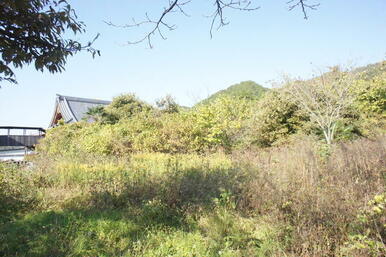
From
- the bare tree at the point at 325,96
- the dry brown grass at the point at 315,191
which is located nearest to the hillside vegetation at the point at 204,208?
the dry brown grass at the point at 315,191

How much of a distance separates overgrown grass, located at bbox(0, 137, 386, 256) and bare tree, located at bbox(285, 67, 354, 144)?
14.7ft

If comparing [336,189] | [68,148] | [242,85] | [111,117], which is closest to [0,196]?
[336,189]

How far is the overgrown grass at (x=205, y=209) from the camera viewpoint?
2.65 m

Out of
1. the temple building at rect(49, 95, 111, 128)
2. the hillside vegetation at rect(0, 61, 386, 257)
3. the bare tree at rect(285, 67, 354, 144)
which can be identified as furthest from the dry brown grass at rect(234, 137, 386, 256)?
the temple building at rect(49, 95, 111, 128)

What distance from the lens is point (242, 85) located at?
31.8 m

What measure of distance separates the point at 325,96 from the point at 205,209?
9.08m

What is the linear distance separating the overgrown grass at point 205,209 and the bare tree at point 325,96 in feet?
14.7

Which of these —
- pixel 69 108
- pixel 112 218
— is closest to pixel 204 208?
pixel 112 218

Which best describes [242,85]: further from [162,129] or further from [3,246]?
[3,246]

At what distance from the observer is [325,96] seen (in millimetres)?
10594

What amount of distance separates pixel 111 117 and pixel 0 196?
13809 mm

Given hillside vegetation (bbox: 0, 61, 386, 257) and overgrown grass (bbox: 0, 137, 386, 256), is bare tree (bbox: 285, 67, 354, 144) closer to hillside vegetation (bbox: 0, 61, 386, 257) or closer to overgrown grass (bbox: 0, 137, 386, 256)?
hillside vegetation (bbox: 0, 61, 386, 257)

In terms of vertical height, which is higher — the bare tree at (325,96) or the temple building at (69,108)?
the temple building at (69,108)

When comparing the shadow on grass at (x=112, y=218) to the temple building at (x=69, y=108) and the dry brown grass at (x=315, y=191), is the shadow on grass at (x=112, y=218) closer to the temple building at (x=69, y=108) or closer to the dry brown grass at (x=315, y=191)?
the dry brown grass at (x=315, y=191)
